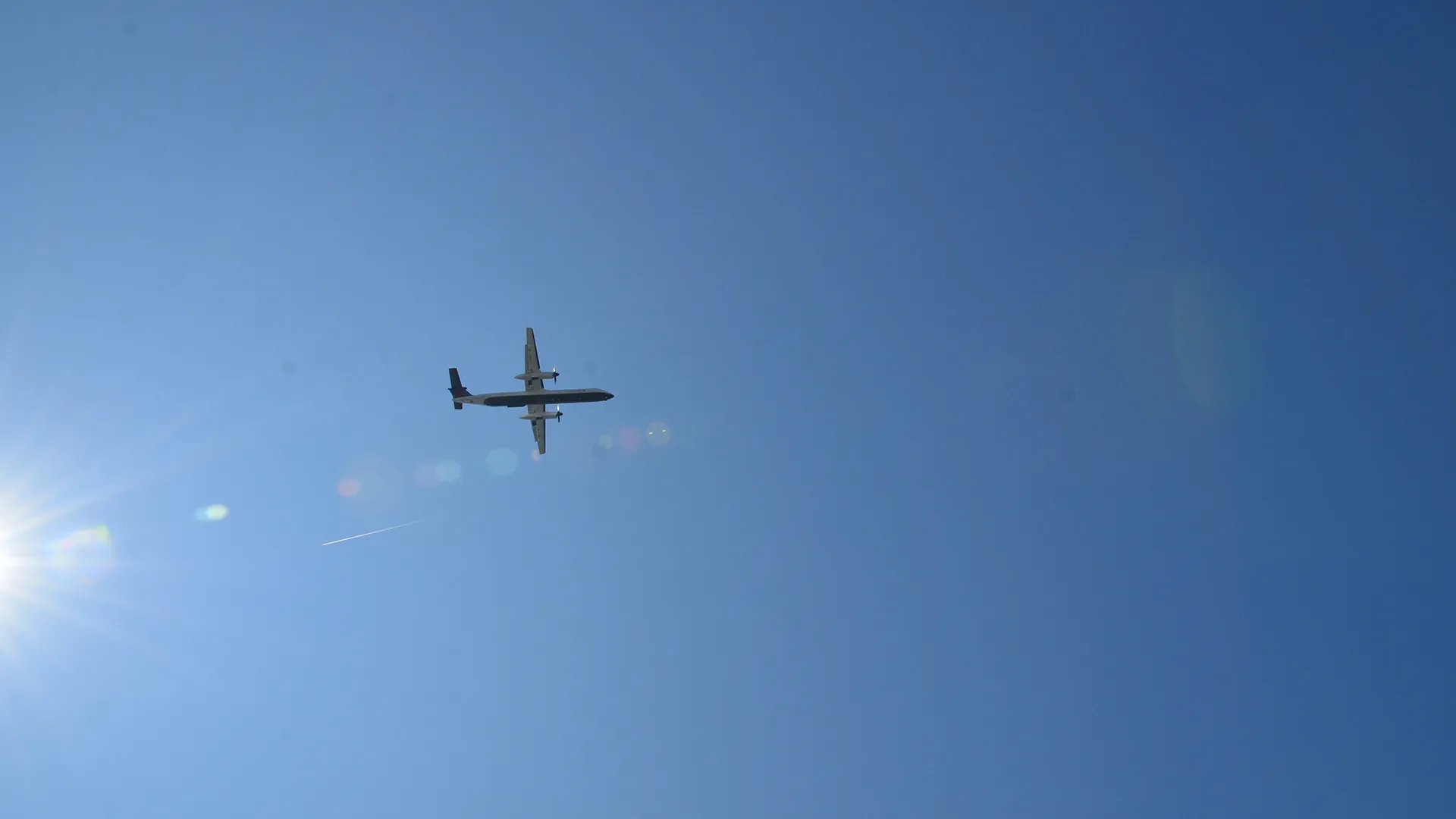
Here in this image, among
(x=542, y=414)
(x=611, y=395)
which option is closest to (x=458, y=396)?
(x=542, y=414)

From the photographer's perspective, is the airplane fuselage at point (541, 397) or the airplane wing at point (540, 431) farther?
the airplane wing at point (540, 431)

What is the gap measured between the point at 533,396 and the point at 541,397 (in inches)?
56.4

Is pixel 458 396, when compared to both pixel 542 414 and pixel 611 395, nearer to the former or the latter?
pixel 542 414

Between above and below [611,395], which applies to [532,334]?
above

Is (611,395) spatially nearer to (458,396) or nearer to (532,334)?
(532,334)

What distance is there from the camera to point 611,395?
146500mm

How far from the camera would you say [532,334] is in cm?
15125

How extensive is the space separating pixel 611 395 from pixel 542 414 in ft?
49.9

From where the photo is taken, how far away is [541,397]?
145625mm

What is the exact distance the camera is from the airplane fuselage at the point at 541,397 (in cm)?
14388

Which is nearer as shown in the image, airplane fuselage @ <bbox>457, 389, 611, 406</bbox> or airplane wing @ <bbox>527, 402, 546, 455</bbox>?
airplane fuselage @ <bbox>457, 389, 611, 406</bbox>

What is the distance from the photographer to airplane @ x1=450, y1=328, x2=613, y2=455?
145 meters

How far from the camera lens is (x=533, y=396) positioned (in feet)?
477

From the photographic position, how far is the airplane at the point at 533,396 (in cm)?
14475
